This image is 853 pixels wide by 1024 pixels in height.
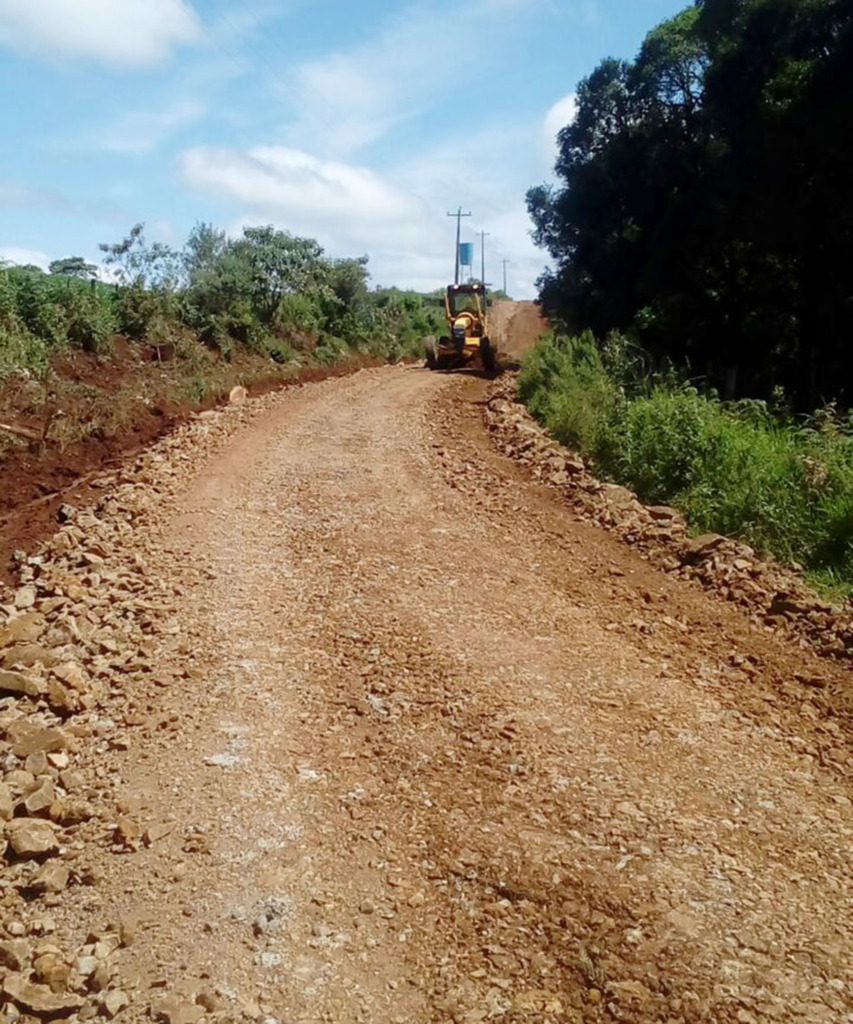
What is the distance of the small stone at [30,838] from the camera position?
4199 mm

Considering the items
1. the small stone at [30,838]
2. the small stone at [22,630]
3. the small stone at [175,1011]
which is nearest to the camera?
the small stone at [175,1011]

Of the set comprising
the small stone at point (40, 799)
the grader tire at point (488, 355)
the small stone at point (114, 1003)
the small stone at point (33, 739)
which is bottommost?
the small stone at point (114, 1003)

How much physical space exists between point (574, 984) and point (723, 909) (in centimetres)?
72

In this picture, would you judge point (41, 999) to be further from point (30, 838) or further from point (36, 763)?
point (36, 763)

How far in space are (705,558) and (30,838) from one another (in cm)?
528

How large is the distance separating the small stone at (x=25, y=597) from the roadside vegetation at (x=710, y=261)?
17.8ft

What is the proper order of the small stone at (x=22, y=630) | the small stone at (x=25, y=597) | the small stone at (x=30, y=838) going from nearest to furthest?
the small stone at (x=30, y=838) → the small stone at (x=22, y=630) → the small stone at (x=25, y=597)

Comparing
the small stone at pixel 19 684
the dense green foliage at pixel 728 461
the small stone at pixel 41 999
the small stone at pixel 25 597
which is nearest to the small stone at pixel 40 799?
the small stone at pixel 19 684

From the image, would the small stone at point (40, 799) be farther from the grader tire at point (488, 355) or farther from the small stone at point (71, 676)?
the grader tire at point (488, 355)

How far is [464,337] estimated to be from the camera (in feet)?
78.6

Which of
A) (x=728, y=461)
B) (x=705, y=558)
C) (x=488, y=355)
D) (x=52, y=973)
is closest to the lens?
(x=52, y=973)

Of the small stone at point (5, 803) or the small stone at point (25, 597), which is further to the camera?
the small stone at point (25, 597)

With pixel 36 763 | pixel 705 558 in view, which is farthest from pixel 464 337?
pixel 36 763

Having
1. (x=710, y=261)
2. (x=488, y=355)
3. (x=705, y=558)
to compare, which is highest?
(x=710, y=261)
